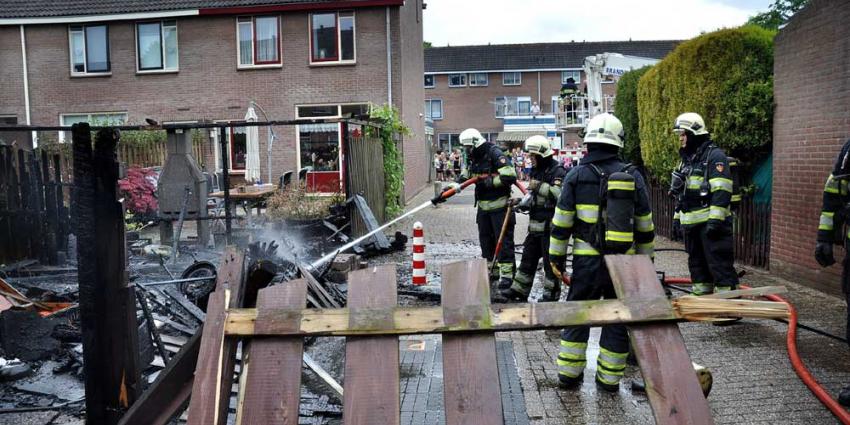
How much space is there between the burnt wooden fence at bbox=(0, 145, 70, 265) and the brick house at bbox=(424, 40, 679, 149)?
137 ft

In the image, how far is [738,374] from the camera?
17.9ft

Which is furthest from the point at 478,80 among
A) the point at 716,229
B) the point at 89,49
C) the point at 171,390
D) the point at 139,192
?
the point at 171,390

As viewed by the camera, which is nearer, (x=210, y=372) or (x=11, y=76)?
(x=210, y=372)

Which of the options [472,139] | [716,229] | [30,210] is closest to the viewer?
[716,229]

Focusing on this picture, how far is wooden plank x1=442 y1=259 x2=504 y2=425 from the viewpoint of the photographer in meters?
2.16

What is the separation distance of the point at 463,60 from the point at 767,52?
44.0 metres

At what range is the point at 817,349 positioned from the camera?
598 cm

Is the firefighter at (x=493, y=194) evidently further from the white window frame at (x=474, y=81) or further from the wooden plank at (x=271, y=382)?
the white window frame at (x=474, y=81)

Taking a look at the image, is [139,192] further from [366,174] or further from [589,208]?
[589,208]

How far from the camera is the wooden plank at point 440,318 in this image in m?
2.26

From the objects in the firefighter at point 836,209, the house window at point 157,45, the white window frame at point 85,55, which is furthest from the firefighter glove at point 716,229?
the white window frame at point 85,55

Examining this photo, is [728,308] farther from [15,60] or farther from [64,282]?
[15,60]

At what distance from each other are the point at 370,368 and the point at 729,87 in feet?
31.3

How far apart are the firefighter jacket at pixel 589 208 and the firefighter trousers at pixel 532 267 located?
2650 mm
